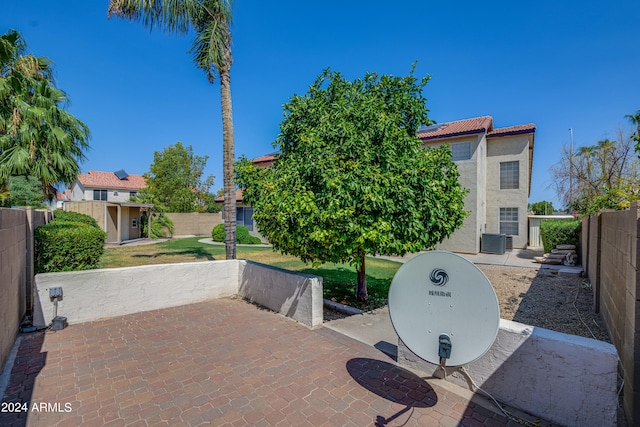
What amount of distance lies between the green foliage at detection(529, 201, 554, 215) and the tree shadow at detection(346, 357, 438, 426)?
47.4 metres

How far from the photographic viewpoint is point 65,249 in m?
6.86

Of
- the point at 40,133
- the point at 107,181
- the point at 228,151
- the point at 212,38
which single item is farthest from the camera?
the point at 107,181

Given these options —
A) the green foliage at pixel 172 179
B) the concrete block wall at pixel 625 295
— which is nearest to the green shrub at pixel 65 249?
the concrete block wall at pixel 625 295

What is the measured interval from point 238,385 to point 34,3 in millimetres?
13436

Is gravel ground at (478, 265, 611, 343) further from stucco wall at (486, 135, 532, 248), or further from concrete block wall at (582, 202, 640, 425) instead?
stucco wall at (486, 135, 532, 248)

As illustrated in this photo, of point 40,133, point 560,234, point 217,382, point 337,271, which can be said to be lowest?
point 337,271

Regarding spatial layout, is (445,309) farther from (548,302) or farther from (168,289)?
(548,302)

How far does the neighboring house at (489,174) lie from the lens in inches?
647

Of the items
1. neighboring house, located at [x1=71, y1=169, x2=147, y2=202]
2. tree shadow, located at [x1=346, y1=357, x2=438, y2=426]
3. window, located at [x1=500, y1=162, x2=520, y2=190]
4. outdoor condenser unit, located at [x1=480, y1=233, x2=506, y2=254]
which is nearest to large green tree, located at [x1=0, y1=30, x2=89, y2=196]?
tree shadow, located at [x1=346, y1=357, x2=438, y2=426]

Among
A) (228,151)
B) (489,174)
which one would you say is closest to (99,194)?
(228,151)

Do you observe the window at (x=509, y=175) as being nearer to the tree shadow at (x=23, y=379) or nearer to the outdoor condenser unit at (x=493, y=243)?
the outdoor condenser unit at (x=493, y=243)

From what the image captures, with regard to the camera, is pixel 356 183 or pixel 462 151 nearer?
pixel 356 183

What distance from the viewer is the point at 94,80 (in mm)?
14227

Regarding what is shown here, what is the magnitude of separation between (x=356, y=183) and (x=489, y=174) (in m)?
16.5
